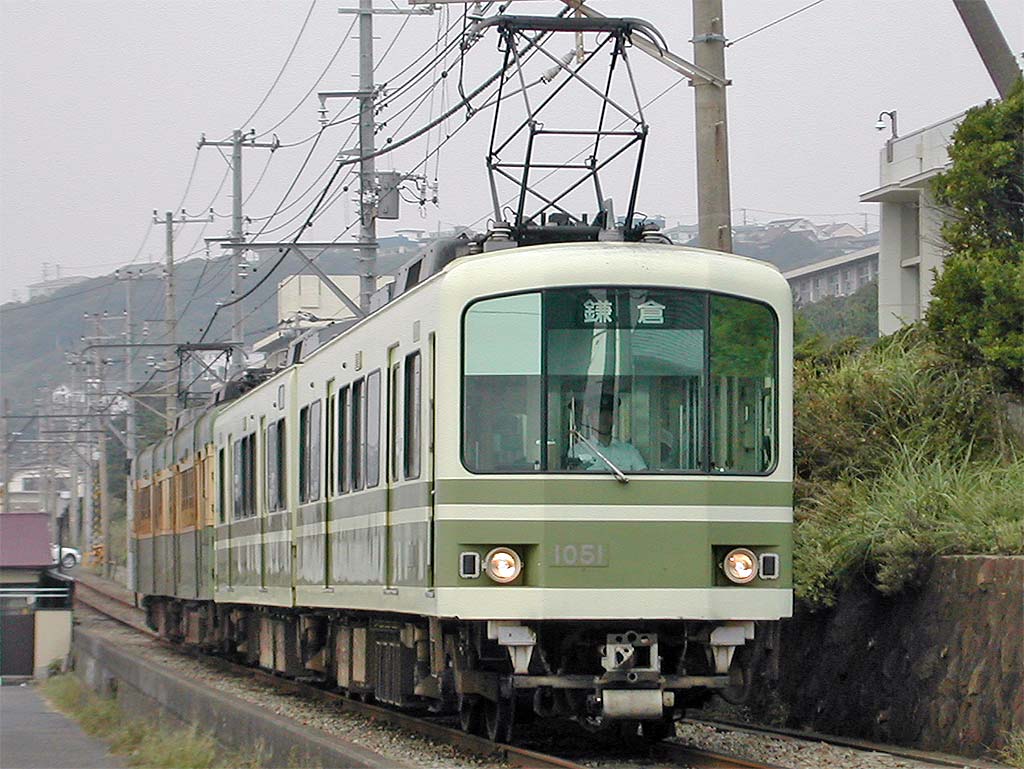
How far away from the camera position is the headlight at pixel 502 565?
10.7 m

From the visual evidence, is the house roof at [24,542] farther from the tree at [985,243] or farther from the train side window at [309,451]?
the tree at [985,243]

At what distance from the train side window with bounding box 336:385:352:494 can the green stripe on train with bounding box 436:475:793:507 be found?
312cm

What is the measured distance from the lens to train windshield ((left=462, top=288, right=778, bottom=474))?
10.8 meters

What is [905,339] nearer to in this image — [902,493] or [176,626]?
→ [902,493]

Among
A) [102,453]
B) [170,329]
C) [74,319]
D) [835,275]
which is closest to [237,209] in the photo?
[170,329]

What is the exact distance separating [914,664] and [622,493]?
2653mm

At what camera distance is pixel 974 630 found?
1148 cm

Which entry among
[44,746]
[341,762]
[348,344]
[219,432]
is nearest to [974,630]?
[341,762]

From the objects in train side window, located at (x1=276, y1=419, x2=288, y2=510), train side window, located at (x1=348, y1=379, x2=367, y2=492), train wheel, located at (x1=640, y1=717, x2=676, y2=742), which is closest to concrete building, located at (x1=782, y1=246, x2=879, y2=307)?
train side window, located at (x1=276, y1=419, x2=288, y2=510)

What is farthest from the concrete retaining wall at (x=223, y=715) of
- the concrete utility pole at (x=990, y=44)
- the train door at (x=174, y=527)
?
the concrete utility pole at (x=990, y=44)

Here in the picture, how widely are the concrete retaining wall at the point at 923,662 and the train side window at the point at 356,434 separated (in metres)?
3.29

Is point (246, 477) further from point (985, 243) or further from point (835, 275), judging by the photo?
point (835, 275)

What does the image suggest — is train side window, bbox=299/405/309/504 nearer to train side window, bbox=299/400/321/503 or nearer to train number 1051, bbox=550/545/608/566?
train side window, bbox=299/400/321/503

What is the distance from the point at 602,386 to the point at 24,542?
24.4 m
